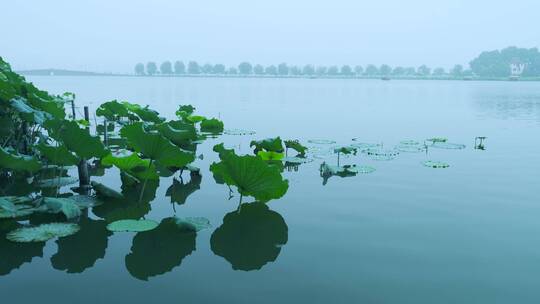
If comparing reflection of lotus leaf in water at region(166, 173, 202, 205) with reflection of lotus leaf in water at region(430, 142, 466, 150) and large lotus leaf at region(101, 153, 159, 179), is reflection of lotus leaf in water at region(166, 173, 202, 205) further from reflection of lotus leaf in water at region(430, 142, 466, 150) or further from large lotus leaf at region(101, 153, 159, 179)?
reflection of lotus leaf in water at region(430, 142, 466, 150)

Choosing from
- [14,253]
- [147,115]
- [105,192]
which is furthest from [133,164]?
[147,115]

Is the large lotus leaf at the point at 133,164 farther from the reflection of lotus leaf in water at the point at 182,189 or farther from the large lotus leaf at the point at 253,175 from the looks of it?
the large lotus leaf at the point at 253,175

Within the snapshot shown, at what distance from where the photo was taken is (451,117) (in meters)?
22.3

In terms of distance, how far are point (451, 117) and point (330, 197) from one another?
1715 cm

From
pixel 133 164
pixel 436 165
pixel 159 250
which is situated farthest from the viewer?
pixel 436 165

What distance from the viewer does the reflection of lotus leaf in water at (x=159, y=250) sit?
4488 millimetres

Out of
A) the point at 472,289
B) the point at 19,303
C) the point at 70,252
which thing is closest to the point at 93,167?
the point at 70,252

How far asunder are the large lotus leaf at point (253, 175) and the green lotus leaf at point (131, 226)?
102cm

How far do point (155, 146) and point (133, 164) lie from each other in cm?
92

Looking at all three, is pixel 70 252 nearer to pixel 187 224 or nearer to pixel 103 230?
pixel 103 230

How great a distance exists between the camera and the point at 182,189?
7.70 metres

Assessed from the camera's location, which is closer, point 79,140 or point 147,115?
point 79,140

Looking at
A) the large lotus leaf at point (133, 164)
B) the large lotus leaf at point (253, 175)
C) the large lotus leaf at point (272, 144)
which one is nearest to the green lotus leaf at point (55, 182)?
the large lotus leaf at point (133, 164)

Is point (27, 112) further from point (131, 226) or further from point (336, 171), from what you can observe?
point (336, 171)
